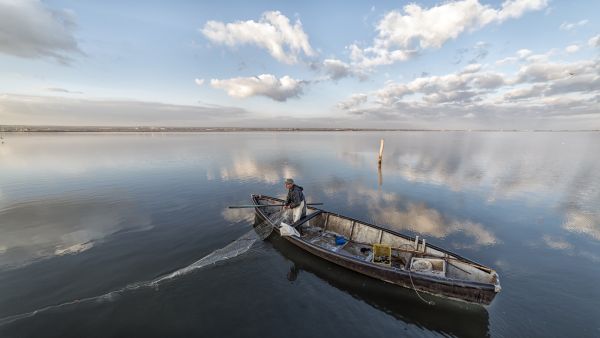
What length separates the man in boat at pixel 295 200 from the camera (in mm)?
14914

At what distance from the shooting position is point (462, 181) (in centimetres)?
2959

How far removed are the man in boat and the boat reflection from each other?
3762 mm

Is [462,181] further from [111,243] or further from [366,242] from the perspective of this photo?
[111,243]

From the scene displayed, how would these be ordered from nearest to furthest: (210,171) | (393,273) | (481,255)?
(393,273), (481,255), (210,171)

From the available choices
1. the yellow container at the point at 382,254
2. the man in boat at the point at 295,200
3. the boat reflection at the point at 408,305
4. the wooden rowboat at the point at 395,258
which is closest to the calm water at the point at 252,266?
the boat reflection at the point at 408,305

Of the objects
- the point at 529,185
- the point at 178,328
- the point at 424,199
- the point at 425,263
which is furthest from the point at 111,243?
the point at 529,185

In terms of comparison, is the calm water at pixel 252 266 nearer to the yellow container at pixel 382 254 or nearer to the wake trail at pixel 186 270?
the wake trail at pixel 186 270

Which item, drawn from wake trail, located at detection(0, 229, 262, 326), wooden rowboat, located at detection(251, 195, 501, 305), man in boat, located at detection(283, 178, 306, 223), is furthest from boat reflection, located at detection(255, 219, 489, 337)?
man in boat, located at detection(283, 178, 306, 223)

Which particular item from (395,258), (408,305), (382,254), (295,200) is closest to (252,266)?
(295,200)

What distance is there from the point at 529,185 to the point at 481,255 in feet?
74.2

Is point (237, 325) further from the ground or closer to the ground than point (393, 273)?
closer to the ground

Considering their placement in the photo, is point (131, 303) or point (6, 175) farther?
point (6, 175)

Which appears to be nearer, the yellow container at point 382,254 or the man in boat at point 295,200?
the yellow container at point 382,254

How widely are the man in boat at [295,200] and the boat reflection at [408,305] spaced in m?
3.76
